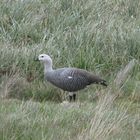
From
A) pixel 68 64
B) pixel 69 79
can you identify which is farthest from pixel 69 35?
pixel 69 79

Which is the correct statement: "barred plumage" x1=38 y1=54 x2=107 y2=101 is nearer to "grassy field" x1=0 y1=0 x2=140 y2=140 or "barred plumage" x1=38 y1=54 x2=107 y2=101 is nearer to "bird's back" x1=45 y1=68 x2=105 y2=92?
"bird's back" x1=45 y1=68 x2=105 y2=92

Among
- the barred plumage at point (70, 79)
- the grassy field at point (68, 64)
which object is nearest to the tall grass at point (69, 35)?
the grassy field at point (68, 64)

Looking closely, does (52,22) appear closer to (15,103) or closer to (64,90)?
(64,90)

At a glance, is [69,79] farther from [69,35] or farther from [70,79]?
[69,35]

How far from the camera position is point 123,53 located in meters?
10.1

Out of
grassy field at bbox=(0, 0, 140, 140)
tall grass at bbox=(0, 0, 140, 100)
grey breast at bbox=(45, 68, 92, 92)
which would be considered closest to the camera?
grassy field at bbox=(0, 0, 140, 140)

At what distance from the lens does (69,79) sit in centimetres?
819

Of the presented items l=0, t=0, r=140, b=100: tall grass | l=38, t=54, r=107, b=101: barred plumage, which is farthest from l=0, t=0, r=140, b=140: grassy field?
l=38, t=54, r=107, b=101: barred plumage

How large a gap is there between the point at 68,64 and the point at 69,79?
141 cm

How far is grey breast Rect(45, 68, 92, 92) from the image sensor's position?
8.18 metres

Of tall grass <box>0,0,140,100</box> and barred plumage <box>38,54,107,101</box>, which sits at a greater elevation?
tall grass <box>0,0,140,100</box>

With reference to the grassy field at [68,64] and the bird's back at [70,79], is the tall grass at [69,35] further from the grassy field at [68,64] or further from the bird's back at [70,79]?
the bird's back at [70,79]

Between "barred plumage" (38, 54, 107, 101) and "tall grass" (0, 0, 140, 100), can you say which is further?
"tall grass" (0, 0, 140, 100)

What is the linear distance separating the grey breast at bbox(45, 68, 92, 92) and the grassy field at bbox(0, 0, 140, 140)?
0.26 meters
